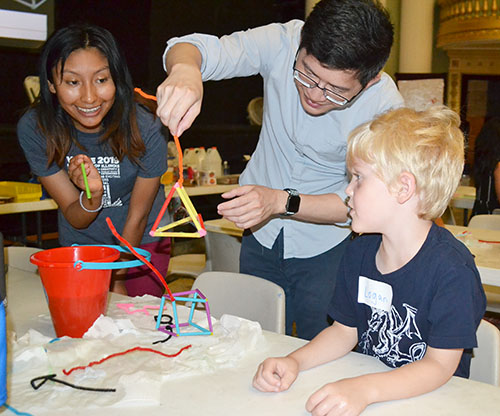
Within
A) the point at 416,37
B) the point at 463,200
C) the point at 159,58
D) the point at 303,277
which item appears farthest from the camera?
the point at 416,37

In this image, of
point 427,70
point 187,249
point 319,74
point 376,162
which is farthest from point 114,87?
point 427,70

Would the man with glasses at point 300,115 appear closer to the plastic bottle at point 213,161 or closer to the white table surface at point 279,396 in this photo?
the white table surface at point 279,396

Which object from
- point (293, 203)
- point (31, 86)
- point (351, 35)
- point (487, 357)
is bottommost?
point (487, 357)

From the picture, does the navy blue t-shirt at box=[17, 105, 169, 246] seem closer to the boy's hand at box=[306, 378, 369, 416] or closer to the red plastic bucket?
the red plastic bucket

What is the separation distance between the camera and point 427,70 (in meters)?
8.80

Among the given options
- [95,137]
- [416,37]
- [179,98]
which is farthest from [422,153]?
[416,37]

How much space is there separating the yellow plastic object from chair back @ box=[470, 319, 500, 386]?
347cm

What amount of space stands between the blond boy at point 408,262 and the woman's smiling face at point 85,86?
1025 mm

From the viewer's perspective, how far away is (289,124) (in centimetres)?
193

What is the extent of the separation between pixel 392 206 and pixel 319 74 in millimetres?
438

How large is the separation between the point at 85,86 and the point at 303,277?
3.38ft

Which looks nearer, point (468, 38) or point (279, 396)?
point (279, 396)

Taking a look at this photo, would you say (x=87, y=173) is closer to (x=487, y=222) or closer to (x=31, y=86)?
(x=487, y=222)

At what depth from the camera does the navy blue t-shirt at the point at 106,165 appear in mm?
2057
